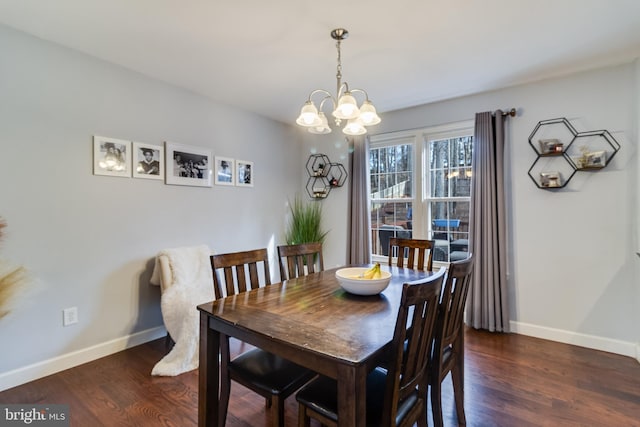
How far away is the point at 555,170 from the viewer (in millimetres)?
2785

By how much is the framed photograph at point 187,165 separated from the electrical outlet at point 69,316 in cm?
128

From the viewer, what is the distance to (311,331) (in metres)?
1.23

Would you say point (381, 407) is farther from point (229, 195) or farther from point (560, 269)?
point (229, 195)

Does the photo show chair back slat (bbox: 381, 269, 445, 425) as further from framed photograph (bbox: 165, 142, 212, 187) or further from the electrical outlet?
framed photograph (bbox: 165, 142, 212, 187)

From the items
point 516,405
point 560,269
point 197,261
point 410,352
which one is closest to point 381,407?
point 410,352

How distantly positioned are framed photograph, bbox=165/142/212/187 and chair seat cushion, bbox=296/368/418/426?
7.91 feet

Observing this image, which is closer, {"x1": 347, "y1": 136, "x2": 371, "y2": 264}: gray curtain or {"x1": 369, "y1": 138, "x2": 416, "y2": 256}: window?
{"x1": 369, "y1": 138, "x2": 416, "y2": 256}: window

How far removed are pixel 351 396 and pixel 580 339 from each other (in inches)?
112

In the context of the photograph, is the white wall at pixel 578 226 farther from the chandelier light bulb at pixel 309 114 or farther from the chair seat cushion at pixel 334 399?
the chair seat cushion at pixel 334 399

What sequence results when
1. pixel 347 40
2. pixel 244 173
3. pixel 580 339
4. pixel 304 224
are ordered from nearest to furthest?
pixel 347 40, pixel 580 339, pixel 244 173, pixel 304 224

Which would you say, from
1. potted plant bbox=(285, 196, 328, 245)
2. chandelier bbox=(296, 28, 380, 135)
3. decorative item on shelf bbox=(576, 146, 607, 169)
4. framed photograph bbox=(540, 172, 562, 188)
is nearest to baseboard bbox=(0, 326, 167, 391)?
potted plant bbox=(285, 196, 328, 245)

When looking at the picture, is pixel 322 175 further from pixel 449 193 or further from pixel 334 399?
pixel 334 399

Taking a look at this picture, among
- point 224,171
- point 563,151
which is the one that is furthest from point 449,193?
point 224,171

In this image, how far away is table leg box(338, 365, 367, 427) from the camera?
98 cm
